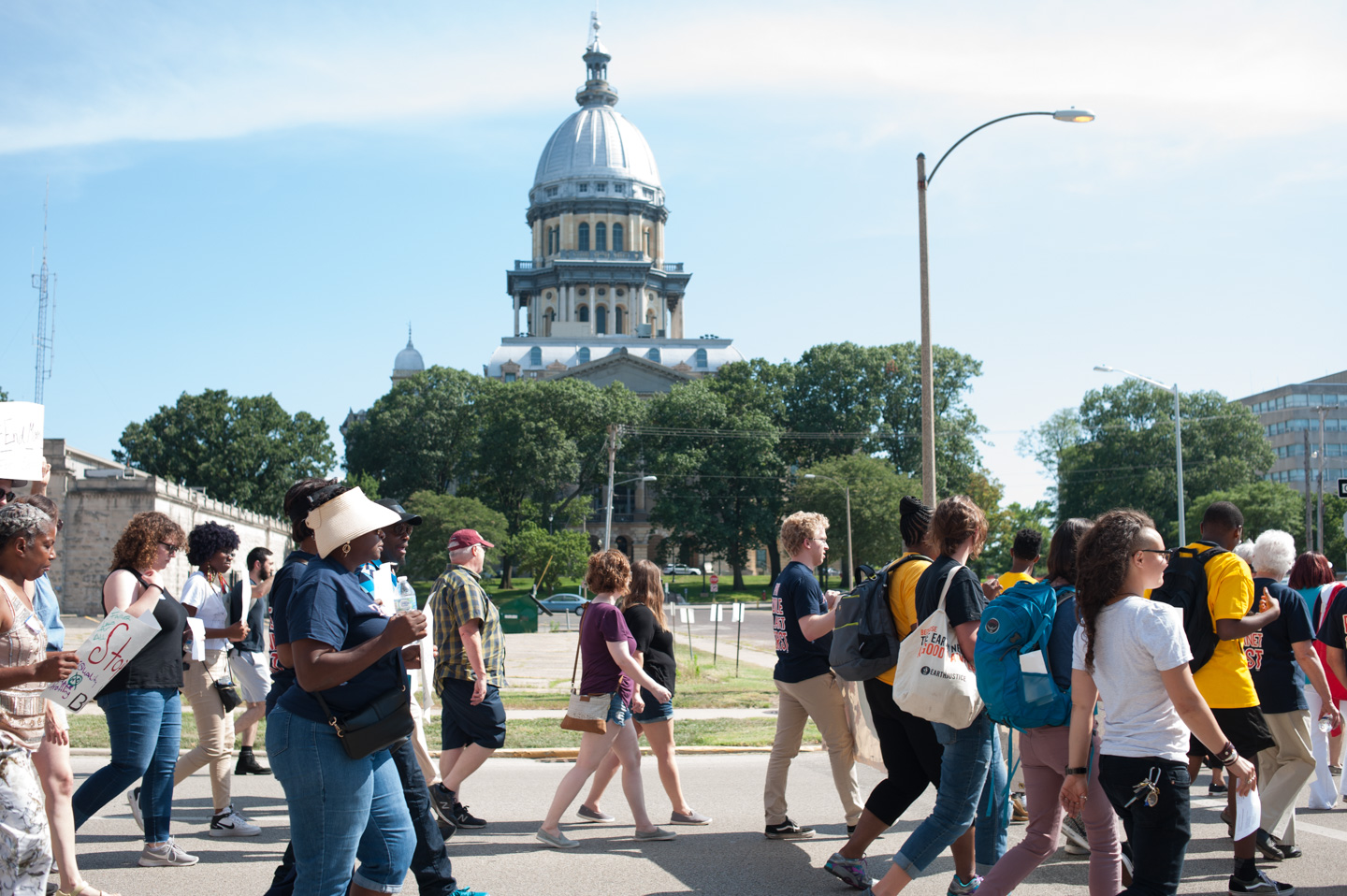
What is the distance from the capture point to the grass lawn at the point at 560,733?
11.3 meters

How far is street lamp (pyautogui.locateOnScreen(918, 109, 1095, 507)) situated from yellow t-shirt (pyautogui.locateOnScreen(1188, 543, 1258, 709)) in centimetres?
793

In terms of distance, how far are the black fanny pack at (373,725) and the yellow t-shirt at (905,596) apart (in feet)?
8.20

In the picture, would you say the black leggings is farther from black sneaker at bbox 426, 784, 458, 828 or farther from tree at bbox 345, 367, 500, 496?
tree at bbox 345, 367, 500, 496

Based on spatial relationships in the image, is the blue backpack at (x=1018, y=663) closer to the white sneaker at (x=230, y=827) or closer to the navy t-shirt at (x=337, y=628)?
the navy t-shirt at (x=337, y=628)

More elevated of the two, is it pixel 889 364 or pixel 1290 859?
pixel 889 364

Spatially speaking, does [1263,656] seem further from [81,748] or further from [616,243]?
[616,243]

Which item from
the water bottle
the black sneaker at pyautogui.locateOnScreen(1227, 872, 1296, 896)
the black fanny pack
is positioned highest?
the water bottle

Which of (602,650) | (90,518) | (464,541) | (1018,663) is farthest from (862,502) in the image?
(1018,663)

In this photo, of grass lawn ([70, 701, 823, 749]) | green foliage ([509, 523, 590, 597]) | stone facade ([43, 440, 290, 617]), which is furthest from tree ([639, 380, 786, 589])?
grass lawn ([70, 701, 823, 749])

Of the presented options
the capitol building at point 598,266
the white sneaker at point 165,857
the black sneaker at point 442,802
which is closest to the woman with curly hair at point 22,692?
the white sneaker at point 165,857

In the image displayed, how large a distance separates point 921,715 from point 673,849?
95.0 inches

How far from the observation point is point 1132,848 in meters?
4.25

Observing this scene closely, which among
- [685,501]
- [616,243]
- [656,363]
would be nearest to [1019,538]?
[685,501]

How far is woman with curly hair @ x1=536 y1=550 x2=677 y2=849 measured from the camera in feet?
23.4
